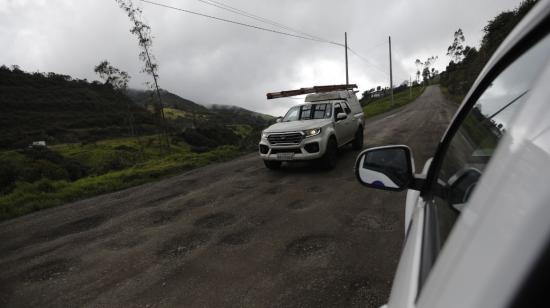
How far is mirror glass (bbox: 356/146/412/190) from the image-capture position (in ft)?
5.44

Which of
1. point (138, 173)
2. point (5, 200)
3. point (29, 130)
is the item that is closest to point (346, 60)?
point (138, 173)

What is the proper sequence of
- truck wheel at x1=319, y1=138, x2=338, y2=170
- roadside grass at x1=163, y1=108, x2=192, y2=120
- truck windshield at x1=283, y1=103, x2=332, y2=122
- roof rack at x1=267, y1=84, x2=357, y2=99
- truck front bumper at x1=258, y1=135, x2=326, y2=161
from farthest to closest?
roadside grass at x1=163, y1=108, x2=192, y2=120 → roof rack at x1=267, y1=84, x2=357, y2=99 → truck windshield at x1=283, y1=103, x2=332, y2=122 → truck wheel at x1=319, y1=138, x2=338, y2=170 → truck front bumper at x1=258, y1=135, x2=326, y2=161

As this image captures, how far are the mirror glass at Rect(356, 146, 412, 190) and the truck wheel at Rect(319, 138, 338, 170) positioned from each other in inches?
201

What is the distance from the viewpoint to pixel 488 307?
42cm

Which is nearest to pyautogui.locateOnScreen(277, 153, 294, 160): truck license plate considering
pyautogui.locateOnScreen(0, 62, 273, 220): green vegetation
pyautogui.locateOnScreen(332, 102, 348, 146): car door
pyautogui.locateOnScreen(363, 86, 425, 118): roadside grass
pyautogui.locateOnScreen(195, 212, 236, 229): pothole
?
pyautogui.locateOnScreen(332, 102, 348, 146): car door

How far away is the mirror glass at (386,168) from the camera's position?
1.66 meters

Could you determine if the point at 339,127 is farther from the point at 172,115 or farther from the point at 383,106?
the point at 172,115

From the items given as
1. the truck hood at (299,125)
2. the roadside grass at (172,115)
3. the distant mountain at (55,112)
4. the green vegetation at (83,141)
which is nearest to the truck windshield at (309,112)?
the truck hood at (299,125)

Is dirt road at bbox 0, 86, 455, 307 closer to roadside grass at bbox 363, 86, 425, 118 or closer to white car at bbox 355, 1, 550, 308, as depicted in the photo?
white car at bbox 355, 1, 550, 308

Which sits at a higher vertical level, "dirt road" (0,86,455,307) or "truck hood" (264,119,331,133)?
"truck hood" (264,119,331,133)

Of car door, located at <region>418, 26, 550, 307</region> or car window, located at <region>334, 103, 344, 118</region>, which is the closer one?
car door, located at <region>418, 26, 550, 307</region>

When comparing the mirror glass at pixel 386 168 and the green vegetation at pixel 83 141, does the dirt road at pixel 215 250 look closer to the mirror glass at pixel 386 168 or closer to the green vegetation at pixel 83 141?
the mirror glass at pixel 386 168

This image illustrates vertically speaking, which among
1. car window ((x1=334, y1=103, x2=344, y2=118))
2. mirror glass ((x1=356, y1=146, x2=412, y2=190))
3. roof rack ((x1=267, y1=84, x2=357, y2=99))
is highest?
roof rack ((x1=267, y1=84, x2=357, y2=99))

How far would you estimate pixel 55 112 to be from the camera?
9719cm
